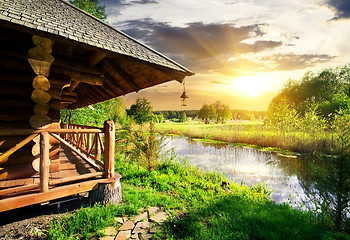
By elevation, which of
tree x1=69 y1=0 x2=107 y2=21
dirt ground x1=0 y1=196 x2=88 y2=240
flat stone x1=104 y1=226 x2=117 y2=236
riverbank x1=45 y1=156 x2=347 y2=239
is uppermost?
tree x1=69 y1=0 x2=107 y2=21

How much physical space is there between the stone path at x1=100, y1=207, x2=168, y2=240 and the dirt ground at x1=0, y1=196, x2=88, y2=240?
3.12 ft

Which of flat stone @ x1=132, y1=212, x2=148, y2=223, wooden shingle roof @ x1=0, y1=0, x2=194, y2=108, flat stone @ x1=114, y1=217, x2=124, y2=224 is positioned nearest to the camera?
wooden shingle roof @ x1=0, y1=0, x2=194, y2=108

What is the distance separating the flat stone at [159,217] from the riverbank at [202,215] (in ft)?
0.38

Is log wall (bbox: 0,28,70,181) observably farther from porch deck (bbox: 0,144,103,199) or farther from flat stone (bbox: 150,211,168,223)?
flat stone (bbox: 150,211,168,223)

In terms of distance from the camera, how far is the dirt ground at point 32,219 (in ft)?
8.66

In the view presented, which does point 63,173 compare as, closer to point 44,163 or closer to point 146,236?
point 44,163

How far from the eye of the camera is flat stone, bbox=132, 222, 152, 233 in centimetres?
293

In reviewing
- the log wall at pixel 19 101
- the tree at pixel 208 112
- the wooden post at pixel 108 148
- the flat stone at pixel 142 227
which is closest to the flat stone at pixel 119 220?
the flat stone at pixel 142 227

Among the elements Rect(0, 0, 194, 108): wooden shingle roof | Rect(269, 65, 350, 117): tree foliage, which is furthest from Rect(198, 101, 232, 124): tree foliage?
Rect(0, 0, 194, 108): wooden shingle roof

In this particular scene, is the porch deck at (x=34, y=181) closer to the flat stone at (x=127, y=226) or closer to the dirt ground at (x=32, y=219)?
the dirt ground at (x=32, y=219)

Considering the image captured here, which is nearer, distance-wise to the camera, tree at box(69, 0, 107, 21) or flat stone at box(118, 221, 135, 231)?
flat stone at box(118, 221, 135, 231)

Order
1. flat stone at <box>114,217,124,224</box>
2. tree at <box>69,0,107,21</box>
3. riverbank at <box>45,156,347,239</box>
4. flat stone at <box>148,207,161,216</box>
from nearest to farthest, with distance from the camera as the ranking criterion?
riverbank at <box>45,156,347,239</box> → flat stone at <box>114,217,124,224</box> → flat stone at <box>148,207,161,216</box> → tree at <box>69,0,107,21</box>

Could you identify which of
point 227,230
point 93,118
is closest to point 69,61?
point 227,230

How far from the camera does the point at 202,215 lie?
11.7ft
